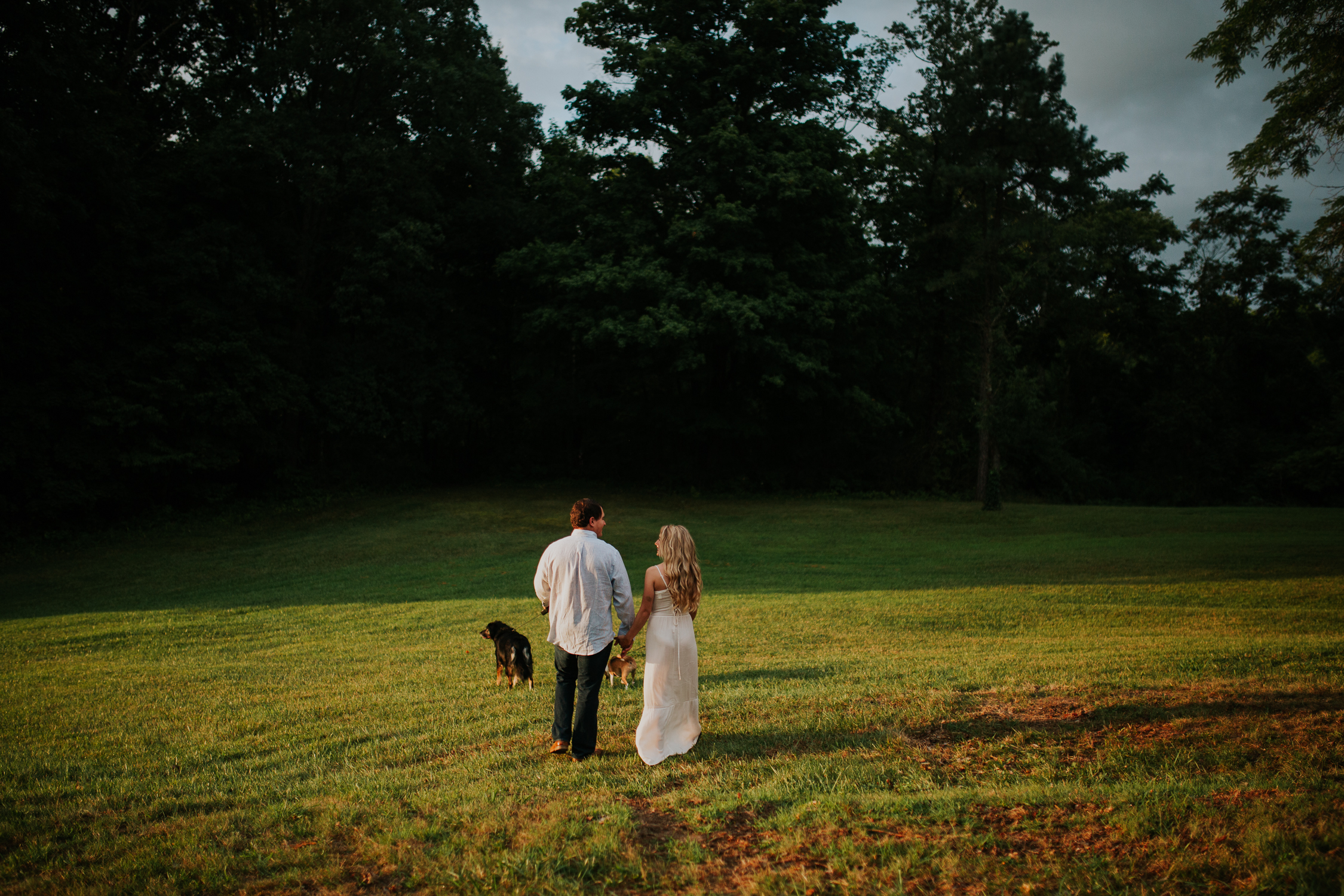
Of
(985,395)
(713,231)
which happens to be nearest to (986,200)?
(985,395)

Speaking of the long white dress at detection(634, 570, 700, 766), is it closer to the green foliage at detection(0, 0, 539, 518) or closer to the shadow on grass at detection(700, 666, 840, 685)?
the shadow on grass at detection(700, 666, 840, 685)

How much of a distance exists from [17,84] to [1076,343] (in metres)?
44.5

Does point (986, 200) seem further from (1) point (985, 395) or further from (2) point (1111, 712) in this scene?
(2) point (1111, 712)

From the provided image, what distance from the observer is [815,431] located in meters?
37.1

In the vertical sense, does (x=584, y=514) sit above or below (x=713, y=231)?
below

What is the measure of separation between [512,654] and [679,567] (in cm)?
341

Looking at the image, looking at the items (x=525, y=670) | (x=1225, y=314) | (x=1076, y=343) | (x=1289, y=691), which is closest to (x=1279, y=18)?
(x=1289, y=691)

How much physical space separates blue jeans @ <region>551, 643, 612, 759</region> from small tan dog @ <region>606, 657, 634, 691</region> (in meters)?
2.11

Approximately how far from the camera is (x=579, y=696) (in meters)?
6.05

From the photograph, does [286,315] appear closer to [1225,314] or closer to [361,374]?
[361,374]

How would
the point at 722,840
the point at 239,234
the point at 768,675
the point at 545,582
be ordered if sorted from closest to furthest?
the point at 722,840 → the point at 545,582 → the point at 768,675 → the point at 239,234

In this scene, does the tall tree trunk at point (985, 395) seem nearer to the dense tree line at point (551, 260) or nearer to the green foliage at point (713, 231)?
the dense tree line at point (551, 260)

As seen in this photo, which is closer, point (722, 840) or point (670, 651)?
point (722, 840)

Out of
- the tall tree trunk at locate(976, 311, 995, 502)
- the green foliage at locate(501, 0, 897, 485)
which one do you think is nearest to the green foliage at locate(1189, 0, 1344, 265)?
the green foliage at locate(501, 0, 897, 485)
